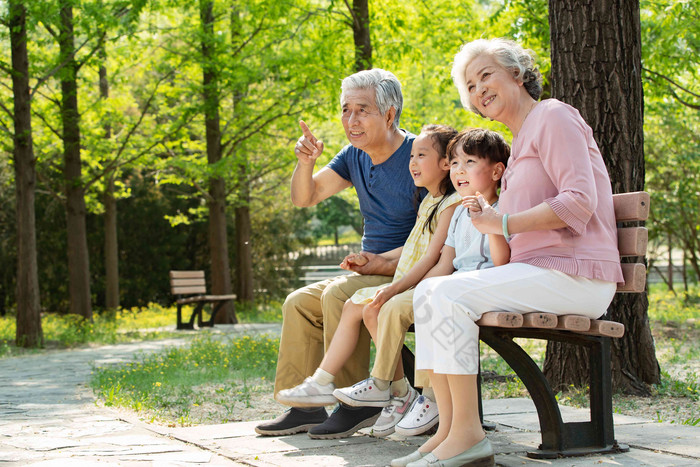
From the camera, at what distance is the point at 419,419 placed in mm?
3281

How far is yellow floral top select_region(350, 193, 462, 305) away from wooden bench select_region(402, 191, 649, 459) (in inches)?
26.6

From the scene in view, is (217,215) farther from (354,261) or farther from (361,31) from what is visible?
(354,261)

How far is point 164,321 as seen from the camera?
1594 cm

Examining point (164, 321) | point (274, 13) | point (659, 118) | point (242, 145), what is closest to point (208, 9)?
point (242, 145)

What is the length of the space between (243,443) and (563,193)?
1781 millimetres

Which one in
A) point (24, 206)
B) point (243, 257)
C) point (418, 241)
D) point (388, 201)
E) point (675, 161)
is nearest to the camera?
point (418, 241)

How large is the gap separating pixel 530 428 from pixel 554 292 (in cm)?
112

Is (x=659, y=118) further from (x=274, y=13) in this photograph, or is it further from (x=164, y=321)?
(x=164, y=321)

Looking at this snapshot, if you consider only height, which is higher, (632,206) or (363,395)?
(632,206)

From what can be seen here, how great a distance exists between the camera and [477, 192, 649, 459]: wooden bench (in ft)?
9.89

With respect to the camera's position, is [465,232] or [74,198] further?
[74,198]

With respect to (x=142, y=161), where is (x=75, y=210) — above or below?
below

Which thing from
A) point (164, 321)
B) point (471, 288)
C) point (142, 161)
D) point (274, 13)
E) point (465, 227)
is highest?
point (274, 13)

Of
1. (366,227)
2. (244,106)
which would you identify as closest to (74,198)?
(244,106)
